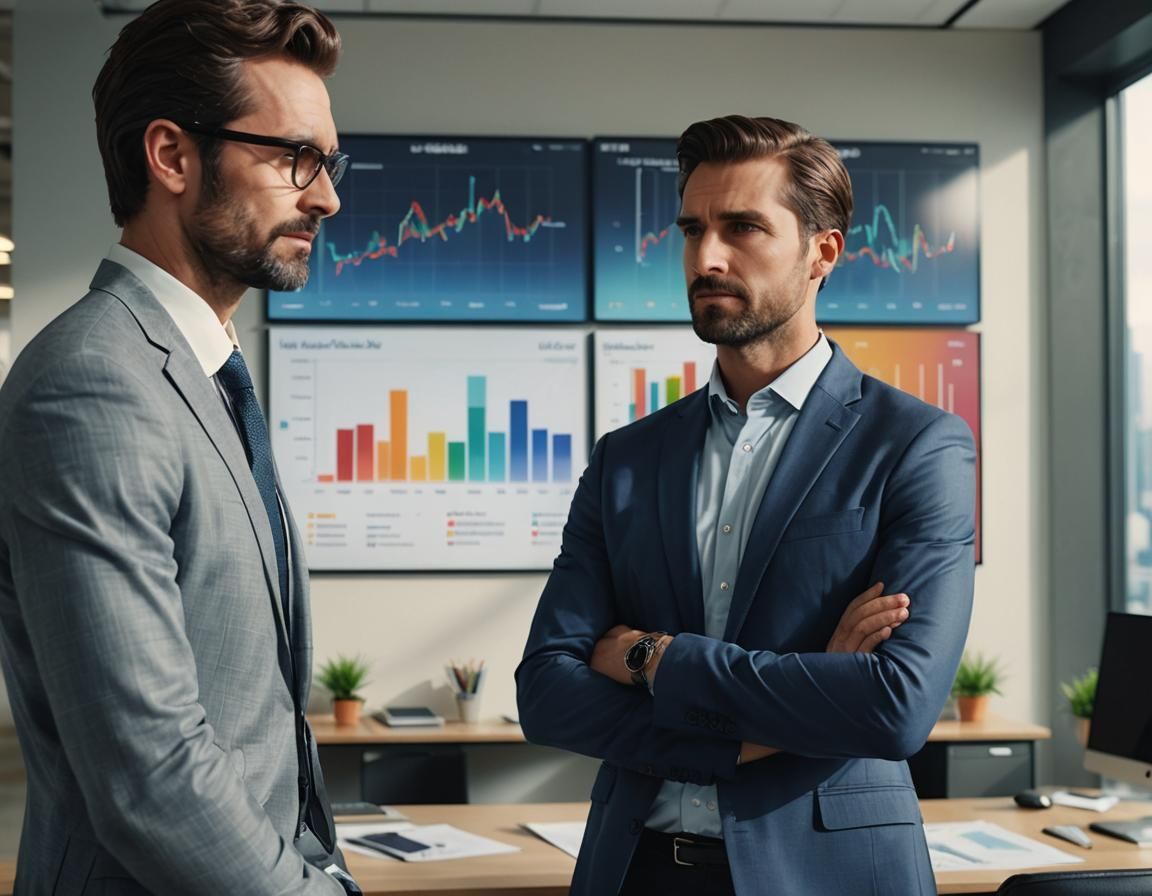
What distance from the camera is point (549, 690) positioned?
6.58ft

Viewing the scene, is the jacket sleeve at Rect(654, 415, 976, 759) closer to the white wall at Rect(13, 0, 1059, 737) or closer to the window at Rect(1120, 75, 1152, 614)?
the white wall at Rect(13, 0, 1059, 737)

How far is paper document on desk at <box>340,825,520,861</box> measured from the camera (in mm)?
2740

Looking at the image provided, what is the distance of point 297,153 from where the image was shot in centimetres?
140

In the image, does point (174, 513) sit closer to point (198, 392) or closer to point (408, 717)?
point (198, 392)

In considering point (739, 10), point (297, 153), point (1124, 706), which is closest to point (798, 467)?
point (297, 153)

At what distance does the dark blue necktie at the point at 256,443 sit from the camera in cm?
142

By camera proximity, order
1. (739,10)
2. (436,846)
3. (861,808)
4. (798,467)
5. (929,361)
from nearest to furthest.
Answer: (861,808), (798,467), (436,846), (739,10), (929,361)

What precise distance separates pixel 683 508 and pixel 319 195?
0.79 m

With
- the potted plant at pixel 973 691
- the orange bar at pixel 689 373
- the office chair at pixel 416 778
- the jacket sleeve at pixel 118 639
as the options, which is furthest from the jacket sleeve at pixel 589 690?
the potted plant at pixel 973 691

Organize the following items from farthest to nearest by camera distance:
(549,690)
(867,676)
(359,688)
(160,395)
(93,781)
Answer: (359,688), (549,690), (867,676), (160,395), (93,781)

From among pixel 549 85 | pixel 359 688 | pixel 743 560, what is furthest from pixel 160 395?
pixel 549 85

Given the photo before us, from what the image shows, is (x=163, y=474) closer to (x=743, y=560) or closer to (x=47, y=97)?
(x=743, y=560)

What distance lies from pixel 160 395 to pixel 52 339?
0.37ft

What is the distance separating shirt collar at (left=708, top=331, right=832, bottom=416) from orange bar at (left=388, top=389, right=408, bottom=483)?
9.18 ft
